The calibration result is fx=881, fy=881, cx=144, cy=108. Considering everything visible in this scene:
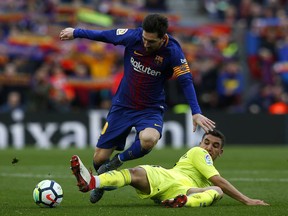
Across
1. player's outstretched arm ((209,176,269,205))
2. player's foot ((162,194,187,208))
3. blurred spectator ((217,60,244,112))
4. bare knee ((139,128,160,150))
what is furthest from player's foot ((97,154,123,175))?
blurred spectator ((217,60,244,112))

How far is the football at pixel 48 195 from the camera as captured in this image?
9.76m

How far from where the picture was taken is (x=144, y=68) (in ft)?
34.9

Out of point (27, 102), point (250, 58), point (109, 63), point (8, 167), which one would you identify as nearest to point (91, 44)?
point (109, 63)

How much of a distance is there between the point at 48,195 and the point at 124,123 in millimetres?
1681

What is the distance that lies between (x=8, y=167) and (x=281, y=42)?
11165 mm

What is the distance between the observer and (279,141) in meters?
23.2

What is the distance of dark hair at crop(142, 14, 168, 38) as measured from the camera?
9.98 metres

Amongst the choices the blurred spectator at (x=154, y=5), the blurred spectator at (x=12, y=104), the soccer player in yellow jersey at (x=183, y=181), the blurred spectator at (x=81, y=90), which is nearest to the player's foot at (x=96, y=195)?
the soccer player in yellow jersey at (x=183, y=181)

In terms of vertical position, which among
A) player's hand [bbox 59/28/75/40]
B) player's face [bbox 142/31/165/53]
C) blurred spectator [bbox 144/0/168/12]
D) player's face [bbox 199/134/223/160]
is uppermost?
blurred spectator [bbox 144/0/168/12]

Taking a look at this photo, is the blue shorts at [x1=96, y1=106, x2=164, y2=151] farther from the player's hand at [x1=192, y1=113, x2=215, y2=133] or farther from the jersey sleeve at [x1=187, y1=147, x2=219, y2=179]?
the player's hand at [x1=192, y1=113, x2=215, y2=133]

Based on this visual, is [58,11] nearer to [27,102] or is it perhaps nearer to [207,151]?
[27,102]

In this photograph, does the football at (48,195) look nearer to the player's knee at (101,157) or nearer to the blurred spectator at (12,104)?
the player's knee at (101,157)

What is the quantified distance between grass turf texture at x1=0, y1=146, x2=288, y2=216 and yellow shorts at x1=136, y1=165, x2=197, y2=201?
163 millimetres

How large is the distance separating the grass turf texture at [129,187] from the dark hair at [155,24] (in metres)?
2.00
